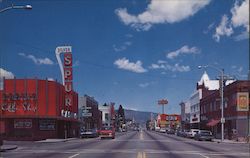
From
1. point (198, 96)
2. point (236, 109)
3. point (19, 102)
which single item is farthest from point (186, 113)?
point (19, 102)

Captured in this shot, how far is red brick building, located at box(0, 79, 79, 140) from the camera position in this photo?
175ft

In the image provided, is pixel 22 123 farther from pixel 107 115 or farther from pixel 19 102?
pixel 107 115

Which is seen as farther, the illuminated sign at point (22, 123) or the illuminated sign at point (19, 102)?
the illuminated sign at point (22, 123)

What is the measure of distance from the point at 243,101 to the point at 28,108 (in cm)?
2680

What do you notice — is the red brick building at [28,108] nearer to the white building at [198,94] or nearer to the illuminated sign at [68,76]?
the illuminated sign at [68,76]

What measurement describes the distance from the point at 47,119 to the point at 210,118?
3442 centimetres

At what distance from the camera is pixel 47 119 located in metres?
55.7

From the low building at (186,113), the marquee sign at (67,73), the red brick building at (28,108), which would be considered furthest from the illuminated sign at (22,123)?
the low building at (186,113)

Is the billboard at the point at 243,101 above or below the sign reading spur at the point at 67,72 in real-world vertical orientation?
below

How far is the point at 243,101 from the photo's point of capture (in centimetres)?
5791

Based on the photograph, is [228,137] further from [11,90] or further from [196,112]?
[196,112]

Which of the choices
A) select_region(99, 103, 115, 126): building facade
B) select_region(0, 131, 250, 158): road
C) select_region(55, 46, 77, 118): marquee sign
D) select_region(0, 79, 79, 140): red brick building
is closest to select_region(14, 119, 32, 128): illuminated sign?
select_region(0, 79, 79, 140): red brick building

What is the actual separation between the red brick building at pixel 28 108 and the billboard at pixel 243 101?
75.2ft

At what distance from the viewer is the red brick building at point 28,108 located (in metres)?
53.4
